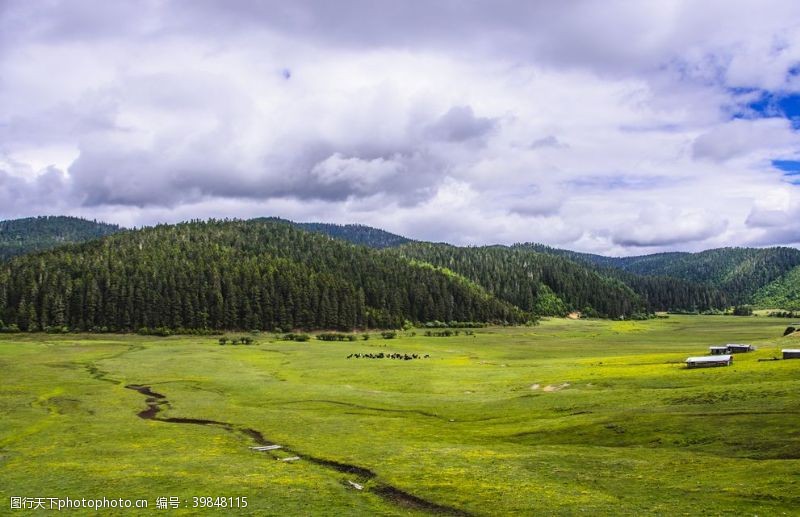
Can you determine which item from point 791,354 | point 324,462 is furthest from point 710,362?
point 324,462

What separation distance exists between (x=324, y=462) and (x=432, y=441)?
1040cm

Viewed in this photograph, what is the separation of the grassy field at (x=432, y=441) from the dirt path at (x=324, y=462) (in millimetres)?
161

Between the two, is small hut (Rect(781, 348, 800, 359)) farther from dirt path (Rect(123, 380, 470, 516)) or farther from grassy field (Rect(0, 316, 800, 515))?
dirt path (Rect(123, 380, 470, 516))

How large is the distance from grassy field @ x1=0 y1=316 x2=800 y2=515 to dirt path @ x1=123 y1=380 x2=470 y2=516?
0.16 m

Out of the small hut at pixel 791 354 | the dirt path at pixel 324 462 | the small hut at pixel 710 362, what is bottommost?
the dirt path at pixel 324 462

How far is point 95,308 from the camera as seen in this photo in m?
200

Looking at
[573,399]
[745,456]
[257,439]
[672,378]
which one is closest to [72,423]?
[257,439]

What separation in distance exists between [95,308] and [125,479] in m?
192

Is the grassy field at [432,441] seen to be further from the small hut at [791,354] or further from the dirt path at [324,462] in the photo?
the small hut at [791,354]

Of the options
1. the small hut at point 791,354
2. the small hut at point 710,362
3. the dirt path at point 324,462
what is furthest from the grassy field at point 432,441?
the small hut at point 791,354

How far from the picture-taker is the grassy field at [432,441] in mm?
27500

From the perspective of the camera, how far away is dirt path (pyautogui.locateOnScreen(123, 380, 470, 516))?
89.3 ft

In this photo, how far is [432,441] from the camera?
144ft

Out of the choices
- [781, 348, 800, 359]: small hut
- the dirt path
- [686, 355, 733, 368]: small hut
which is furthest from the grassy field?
[781, 348, 800, 359]: small hut
